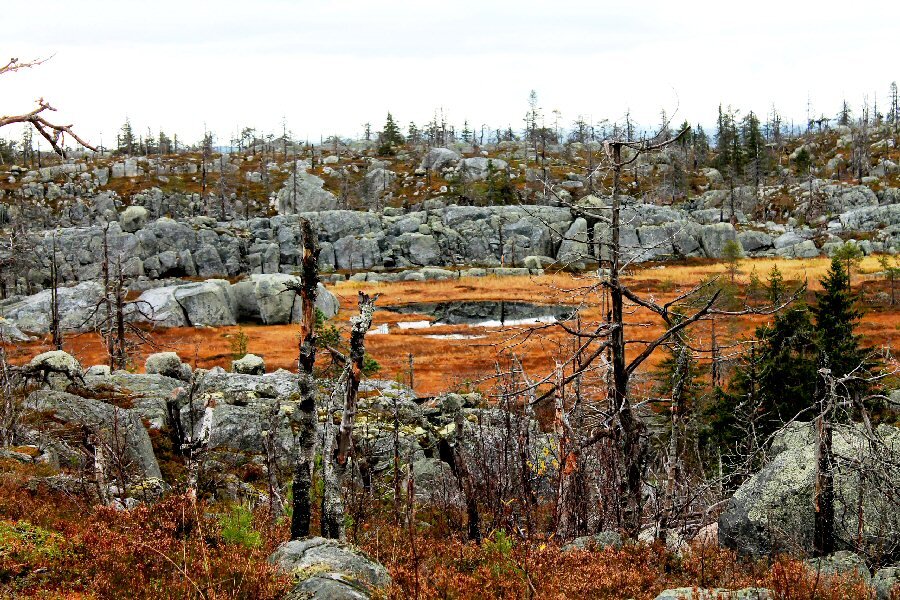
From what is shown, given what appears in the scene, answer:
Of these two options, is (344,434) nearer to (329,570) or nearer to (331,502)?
(331,502)

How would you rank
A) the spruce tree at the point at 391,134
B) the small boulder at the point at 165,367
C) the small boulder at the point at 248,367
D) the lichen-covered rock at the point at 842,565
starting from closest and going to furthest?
the lichen-covered rock at the point at 842,565, the small boulder at the point at 165,367, the small boulder at the point at 248,367, the spruce tree at the point at 391,134

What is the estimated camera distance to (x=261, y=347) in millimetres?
47750

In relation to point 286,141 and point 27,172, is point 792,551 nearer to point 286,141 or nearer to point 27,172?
point 27,172

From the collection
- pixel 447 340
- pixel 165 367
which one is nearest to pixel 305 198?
pixel 447 340

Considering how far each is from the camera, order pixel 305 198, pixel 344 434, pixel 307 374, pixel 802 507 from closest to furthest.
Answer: pixel 802 507
pixel 307 374
pixel 344 434
pixel 305 198

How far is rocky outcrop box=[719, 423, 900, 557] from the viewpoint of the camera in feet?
26.6

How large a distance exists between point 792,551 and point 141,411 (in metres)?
17.4

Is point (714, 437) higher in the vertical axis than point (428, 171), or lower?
lower

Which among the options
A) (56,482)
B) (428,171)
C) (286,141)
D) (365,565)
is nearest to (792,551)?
(365,565)

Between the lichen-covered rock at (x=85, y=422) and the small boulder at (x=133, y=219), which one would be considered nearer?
the lichen-covered rock at (x=85, y=422)

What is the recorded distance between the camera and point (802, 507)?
873cm

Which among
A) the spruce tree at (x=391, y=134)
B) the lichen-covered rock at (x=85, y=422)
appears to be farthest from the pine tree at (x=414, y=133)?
the lichen-covered rock at (x=85, y=422)

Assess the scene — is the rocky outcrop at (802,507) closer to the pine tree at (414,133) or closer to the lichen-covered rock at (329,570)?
the lichen-covered rock at (329,570)

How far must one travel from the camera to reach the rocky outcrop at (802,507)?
8.12 metres
